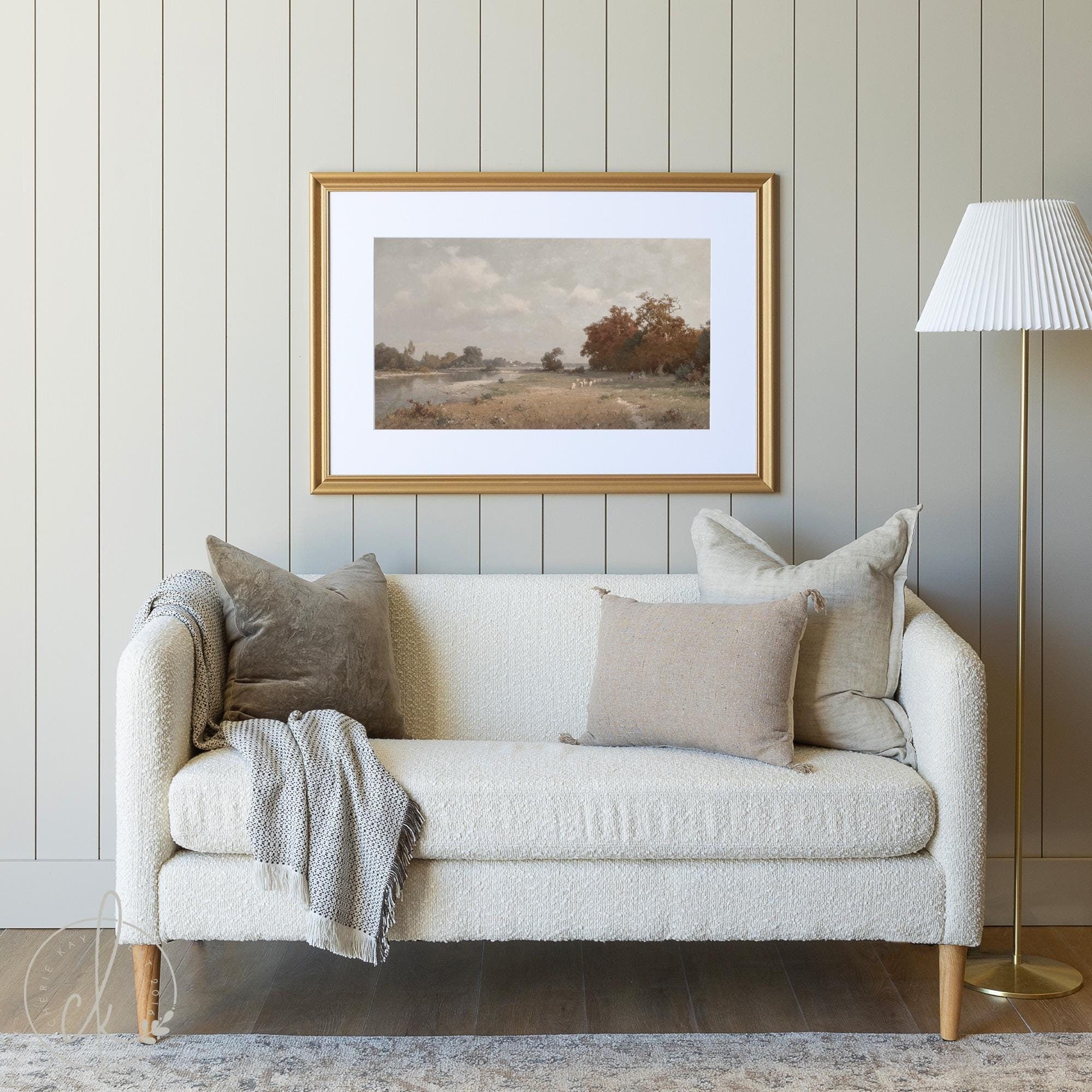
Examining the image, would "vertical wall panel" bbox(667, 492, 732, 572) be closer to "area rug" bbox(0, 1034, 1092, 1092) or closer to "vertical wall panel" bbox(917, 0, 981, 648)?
"vertical wall panel" bbox(917, 0, 981, 648)

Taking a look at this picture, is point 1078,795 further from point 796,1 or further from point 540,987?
point 796,1

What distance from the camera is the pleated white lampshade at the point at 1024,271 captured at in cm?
229

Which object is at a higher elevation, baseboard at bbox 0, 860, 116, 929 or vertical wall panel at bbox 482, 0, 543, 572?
vertical wall panel at bbox 482, 0, 543, 572

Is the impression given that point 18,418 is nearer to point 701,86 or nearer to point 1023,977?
point 701,86

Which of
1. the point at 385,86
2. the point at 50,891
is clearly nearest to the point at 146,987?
the point at 50,891

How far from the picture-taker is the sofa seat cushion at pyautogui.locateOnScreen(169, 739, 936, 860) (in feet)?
6.63

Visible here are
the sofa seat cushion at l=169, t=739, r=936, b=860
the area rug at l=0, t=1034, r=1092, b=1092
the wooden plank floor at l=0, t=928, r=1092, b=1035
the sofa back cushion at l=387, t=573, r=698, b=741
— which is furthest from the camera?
the sofa back cushion at l=387, t=573, r=698, b=741

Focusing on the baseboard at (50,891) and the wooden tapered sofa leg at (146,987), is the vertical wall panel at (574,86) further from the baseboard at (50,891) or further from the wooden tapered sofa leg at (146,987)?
the baseboard at (50,891)

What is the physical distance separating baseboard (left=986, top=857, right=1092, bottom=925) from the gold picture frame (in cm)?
115

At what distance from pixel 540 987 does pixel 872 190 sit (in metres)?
2.06

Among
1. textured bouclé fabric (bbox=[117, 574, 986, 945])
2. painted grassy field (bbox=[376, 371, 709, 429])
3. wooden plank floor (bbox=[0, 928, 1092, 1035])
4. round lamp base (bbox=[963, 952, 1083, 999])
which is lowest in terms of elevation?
wooden plank floor (bbox=[0, 928, 1092, 1035])

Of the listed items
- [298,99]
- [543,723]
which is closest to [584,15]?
[298,99]

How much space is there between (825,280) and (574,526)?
2.93 ft

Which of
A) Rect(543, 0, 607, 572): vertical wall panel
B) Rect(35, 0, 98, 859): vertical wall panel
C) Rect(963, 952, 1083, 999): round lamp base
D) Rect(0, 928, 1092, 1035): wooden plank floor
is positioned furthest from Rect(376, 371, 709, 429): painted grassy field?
Rect(963, 952, 1083, 999): round lamp base
